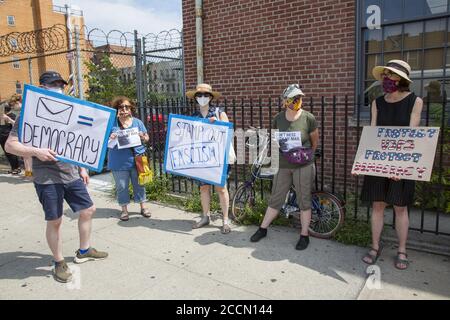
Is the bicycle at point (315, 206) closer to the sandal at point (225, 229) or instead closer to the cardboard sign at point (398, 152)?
the sandal at point (225, 229)

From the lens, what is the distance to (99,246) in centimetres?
418

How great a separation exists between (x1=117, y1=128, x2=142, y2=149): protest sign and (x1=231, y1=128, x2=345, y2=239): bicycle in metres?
1.55

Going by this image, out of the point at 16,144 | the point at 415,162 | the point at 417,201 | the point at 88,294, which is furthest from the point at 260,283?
the point at 417,201

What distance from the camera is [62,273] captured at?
133 inches

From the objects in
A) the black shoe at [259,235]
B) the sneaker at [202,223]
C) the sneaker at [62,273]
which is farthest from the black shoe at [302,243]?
the sneaker at [62,273]

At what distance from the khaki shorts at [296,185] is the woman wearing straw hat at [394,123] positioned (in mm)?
596

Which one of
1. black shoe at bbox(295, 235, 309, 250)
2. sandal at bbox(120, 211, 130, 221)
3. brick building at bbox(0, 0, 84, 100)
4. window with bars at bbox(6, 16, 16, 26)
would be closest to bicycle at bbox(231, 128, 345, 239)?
black shoe at bbox(295, 235, 309, 250)

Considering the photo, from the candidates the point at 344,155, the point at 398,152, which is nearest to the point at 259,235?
the point at 344,155

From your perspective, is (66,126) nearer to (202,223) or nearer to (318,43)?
(202,223)

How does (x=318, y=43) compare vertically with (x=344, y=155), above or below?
above

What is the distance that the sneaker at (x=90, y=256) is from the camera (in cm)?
375

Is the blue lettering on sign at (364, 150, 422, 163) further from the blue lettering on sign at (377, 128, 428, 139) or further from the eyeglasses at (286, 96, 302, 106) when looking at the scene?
the eyeglasses at (286, 96, 302, 106)

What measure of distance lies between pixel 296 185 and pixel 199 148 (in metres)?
1.33

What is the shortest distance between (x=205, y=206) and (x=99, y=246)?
136 cm
